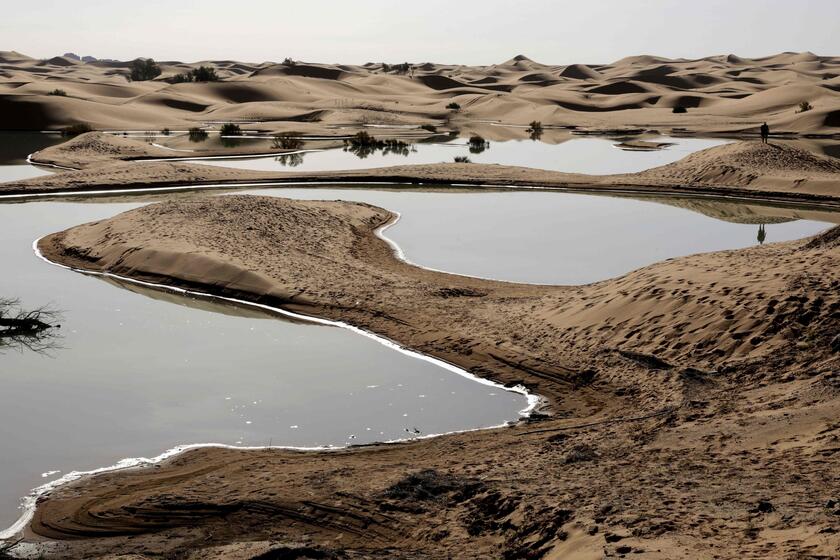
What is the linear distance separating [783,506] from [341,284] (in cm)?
988

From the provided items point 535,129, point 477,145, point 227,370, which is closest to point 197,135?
point 477,145

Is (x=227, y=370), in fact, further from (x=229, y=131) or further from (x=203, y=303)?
(x=229, y=131)

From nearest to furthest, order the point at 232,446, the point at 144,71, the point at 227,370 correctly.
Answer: the point at 232,446 < the point at 227,370 < the point at 144,71

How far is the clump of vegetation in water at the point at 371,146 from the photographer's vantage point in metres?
41.2

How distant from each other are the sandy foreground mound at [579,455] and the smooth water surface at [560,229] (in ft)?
9.56

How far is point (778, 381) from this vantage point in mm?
9828

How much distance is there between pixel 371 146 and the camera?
143 ft

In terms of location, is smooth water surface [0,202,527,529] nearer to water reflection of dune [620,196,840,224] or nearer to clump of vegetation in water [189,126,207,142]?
water reflection of dune [620,196,840,224]

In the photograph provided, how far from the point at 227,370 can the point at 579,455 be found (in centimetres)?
509

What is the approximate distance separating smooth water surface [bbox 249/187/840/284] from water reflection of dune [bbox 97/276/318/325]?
12.8 ft

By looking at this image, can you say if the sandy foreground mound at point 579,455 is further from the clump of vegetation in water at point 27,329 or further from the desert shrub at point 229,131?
the desert shrub at point 229,131

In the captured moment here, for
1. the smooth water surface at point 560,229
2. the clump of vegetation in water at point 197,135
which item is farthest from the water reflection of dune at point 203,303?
the clump of vegetation in water at point 197,135

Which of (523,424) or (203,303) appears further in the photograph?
(203,303)

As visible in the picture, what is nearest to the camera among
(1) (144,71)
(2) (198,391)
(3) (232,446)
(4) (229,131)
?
(3) (232,446)
